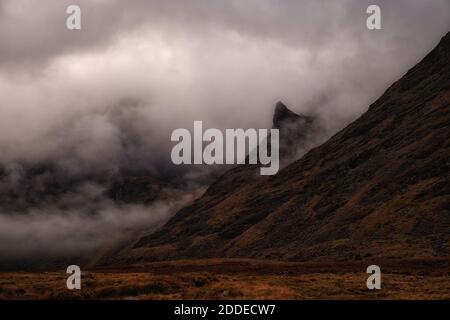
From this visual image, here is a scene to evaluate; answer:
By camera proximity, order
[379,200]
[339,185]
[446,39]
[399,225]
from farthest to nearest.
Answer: [446,39] < [339,185] < [379,200] < [399,225]

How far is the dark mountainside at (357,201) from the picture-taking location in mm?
65062

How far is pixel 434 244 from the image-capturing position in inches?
2227

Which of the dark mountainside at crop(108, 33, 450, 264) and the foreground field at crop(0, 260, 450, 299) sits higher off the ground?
the dark mountainside at crop(108, 33, 450, 264)

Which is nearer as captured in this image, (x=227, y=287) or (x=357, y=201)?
(x=227, y=287)

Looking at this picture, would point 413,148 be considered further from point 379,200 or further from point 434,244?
point 434,244

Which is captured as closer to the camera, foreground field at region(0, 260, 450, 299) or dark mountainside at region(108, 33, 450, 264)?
foreground field at region(0, 260, 450, 299)

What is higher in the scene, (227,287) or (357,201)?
(357,201)

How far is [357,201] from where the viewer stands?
81688 mm

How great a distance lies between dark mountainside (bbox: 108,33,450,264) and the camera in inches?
2562

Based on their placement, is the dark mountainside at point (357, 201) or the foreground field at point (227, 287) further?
the dark mountainside at point (357, 201)

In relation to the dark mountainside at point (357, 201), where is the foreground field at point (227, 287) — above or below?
below
